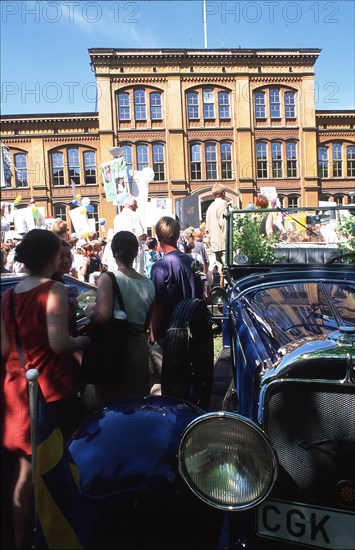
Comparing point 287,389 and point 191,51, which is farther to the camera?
point 191,51

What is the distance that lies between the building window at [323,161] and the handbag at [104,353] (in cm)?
3109

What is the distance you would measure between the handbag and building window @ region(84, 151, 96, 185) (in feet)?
94.3

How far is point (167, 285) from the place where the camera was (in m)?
3.85

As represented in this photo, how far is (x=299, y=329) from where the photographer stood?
7.66 feet

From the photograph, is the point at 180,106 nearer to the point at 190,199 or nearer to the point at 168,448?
the point at 190,199

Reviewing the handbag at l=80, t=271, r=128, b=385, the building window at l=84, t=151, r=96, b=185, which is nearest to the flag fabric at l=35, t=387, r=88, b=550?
the handbag at l=80, t=271, r=128, b=385

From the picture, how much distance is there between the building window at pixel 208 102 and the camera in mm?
29500

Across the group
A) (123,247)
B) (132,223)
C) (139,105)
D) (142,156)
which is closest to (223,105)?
(139,105)

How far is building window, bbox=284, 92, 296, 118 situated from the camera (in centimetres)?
3020

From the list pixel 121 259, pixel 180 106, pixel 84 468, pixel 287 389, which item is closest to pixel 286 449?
pixel 287 389

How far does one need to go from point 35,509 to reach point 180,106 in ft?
98.5

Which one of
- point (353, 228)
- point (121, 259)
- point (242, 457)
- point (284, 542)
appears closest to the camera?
point (242, 457)

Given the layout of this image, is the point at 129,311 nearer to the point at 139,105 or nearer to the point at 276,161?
the point at 139,105

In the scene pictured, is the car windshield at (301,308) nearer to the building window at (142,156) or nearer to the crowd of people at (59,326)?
the crowd of people at (59,326)
